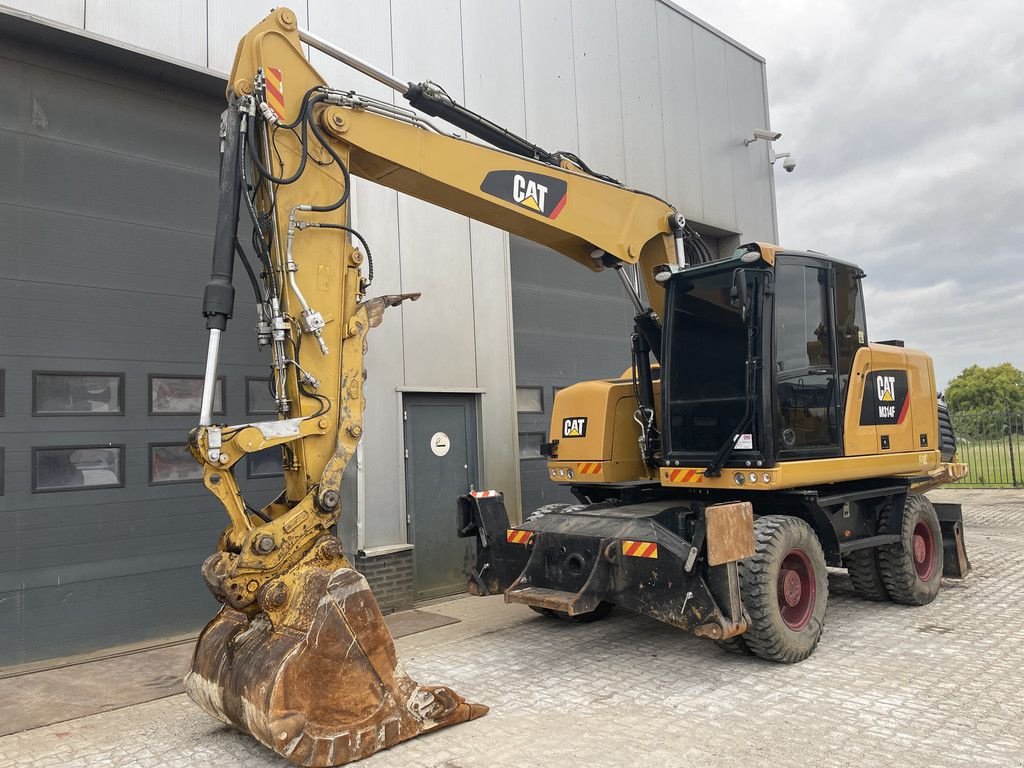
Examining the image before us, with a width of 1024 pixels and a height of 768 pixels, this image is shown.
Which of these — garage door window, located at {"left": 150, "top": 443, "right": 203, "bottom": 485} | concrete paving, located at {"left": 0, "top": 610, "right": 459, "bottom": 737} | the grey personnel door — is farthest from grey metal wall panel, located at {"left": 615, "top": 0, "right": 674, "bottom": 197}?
concrete paving, located at {"left": 0, "top": 610, "right": 459, "bottom": 737}

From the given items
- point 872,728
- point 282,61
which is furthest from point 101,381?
point 872,728

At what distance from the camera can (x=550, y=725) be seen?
14.2 feet

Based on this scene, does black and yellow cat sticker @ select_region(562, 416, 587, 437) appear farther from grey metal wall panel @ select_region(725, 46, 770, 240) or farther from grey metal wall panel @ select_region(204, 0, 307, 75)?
grey metal wall panel @ select_region(725, 46, 770, 240)

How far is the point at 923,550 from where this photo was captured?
24.2ft

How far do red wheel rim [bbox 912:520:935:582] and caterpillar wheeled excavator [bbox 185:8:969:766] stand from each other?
0.07 ft

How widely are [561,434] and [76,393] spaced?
409 cm

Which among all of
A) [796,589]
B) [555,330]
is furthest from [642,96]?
[796,589]

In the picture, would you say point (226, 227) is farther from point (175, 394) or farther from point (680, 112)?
point (680, 112)

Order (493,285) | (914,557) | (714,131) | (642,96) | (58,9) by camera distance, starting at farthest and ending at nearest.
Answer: (714,131) → (642,96) → (493,285) → (914,557) → (58,9)

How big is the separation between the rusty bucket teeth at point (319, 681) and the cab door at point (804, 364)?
3.11 metres

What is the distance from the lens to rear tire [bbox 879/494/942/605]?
6852mm

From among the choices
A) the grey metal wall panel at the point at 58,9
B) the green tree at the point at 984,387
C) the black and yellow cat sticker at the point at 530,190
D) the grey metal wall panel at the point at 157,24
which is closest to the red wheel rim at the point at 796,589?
the black and yellow cat sticker at the point at 530,190

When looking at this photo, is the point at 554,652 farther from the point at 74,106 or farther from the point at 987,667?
the point at 74,106

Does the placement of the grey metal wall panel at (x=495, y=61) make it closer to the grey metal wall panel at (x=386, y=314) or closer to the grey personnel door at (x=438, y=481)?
the grey metal wall panel at (x=386, y=314)
